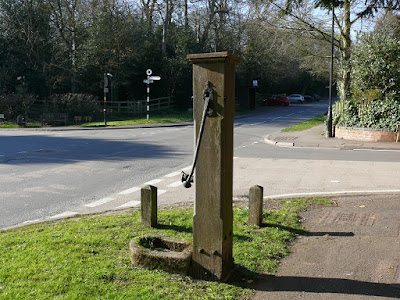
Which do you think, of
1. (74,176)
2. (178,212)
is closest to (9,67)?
(74,176)

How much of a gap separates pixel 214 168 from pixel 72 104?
30.6 meters

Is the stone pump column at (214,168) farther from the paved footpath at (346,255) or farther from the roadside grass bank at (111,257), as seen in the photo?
the paved footpath at (346,255)

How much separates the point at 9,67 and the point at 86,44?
259 inches

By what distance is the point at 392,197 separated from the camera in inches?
322

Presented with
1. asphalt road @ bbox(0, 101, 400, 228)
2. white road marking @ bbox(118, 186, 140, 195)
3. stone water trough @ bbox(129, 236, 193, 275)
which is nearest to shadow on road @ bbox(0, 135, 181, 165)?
asphalt road @ bbox(0, 101, 400, 228)

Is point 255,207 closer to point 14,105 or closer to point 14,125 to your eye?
point 14,125

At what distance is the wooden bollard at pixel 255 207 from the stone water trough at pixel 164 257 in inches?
67.4

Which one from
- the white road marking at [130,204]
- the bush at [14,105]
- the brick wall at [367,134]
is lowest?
the white road marking at [130,204]

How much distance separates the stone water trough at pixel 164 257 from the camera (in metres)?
4.29

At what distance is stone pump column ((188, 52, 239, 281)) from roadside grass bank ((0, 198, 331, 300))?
25 centimetres

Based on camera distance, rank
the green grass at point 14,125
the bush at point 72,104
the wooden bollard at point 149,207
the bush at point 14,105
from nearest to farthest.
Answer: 1. the wooden bollard at point 149,207
2. the green grass at point 14,125
3. the bush at point 14,105
4. the bush at point 72,104

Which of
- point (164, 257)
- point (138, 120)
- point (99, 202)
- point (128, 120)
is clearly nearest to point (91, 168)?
point (99, 202)

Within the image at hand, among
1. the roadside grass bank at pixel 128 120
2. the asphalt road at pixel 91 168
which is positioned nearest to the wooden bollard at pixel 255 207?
the asphalt road at pixel 91 168

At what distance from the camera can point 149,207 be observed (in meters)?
6.10
